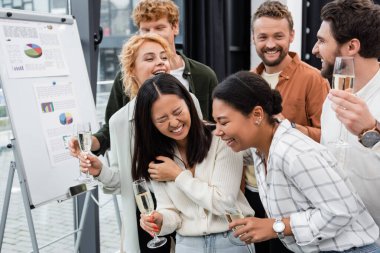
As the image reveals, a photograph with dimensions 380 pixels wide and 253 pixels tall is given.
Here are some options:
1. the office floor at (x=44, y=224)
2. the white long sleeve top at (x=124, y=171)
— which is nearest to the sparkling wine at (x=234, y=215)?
the white long sleeve top at (x=124, y=171)

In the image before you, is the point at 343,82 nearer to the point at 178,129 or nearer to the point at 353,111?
the point at 353,111

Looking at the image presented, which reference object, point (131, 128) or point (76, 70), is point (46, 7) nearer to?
point (76, 70)

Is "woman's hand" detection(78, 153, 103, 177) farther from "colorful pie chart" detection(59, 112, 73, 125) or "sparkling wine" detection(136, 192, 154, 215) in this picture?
"colorful pie chart" detection(59, 112, 73, 125)

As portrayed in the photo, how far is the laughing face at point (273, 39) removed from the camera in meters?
2.49

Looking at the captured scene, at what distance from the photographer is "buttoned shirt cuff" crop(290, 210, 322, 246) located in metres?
1.51

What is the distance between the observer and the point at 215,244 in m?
1.79

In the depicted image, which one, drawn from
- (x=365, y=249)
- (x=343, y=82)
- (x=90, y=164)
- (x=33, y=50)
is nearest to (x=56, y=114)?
(x=33, y=50)

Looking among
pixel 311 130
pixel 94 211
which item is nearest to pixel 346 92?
pixel 311 130

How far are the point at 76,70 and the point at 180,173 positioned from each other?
1274 millimetres

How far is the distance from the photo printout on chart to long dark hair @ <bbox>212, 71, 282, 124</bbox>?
115 centimetres

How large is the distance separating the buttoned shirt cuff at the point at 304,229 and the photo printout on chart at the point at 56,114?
1.44 metres

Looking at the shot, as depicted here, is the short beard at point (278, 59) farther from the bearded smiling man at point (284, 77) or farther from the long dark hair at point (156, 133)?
the long dark hair at point (156, 133)

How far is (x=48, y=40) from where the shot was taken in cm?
259

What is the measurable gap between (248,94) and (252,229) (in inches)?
19.2
